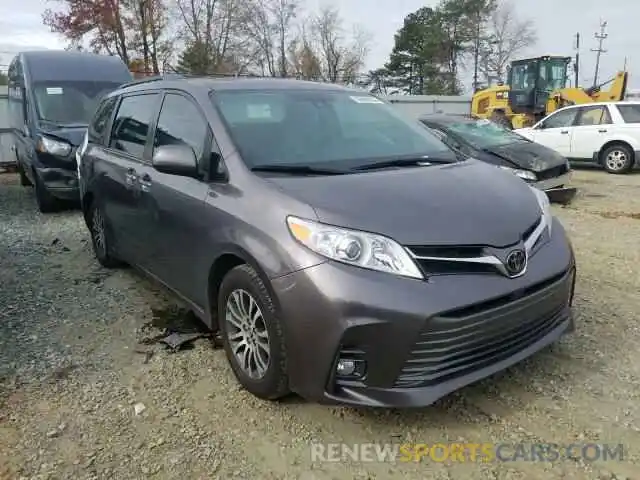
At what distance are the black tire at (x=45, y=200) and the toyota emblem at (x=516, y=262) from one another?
281 inches

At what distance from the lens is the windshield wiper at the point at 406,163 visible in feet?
10.4

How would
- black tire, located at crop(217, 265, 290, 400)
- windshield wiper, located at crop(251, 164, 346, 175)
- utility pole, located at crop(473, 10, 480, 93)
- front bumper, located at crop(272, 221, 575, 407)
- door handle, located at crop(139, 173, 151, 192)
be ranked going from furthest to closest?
utility pole, located at crop(473, 10, 480, 93), door handle, located at crop(139, 173, 151, 192), windshield wiper, located at crop(251, 164, 346, 175), black tire, located at crop(217, 265, 290, 400), front bumper, located at crop(272, 221, 575, 407)

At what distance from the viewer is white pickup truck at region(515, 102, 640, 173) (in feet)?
40.0

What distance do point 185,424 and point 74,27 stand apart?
29413mm

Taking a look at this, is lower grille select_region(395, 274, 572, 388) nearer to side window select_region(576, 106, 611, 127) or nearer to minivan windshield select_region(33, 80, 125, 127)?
minivan windshield select_region(33, 80, 125, 127)

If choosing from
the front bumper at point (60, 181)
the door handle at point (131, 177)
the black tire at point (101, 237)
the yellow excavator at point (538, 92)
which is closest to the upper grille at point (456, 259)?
the door handle at point (131, 177)

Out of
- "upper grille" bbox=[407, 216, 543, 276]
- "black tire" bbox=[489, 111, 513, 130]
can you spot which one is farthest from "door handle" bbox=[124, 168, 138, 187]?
"black tire" bbox=[489, 111, 513, 130]

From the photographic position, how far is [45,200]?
26.4 feet

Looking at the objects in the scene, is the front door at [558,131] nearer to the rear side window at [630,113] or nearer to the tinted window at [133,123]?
the rear side window at [630,113]

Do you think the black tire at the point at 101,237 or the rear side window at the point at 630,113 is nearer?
the black tire at the point at 101,237

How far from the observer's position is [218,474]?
241cm

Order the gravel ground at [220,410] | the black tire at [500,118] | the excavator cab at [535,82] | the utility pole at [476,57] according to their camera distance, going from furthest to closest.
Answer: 1. the utility pole at [476,57]
2. the excavator cab at [535,82]
3. the black tire at [500,118]
4. the gravel ground at [220,410]

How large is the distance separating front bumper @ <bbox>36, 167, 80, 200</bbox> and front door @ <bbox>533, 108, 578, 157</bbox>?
1052cm

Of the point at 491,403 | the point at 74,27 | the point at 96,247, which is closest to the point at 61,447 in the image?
the point at 491,403
